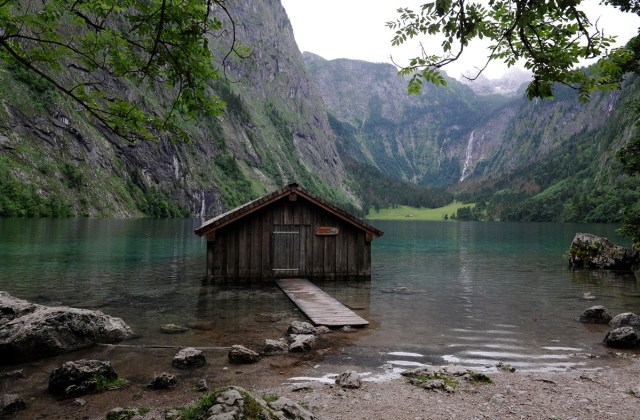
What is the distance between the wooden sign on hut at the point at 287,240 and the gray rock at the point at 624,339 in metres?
13.9

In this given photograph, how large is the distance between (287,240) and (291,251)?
701 mm

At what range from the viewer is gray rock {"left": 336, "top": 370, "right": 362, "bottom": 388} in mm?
9867

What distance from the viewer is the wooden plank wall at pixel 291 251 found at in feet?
80.9

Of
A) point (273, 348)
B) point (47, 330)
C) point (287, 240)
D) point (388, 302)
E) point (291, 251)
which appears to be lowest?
point (388, 302)

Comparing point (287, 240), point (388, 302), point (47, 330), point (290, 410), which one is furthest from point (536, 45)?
point (287, 240)

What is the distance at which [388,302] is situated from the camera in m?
21.8

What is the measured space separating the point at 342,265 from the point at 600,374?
1635cm

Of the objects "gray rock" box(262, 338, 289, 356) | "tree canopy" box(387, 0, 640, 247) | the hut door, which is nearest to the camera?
"tree canopy" box(387, 0, 640, 247)

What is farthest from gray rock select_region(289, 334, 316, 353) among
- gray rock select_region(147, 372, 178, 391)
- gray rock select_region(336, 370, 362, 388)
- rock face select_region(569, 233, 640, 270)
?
rock face select_region(569, 233, 640, 270)

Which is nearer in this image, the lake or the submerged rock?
the lake

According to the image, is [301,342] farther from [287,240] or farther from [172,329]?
[287,240]

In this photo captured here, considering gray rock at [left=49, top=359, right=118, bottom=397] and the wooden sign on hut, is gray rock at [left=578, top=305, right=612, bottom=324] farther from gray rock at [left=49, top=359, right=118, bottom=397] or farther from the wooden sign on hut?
gray rock at [left=49, top=359, right=118, bottom=397]

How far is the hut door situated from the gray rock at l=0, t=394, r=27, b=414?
1699 centimetres

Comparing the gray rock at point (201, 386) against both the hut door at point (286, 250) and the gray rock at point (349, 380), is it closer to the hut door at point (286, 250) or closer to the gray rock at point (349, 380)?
the gray rock at point (349, 380)
